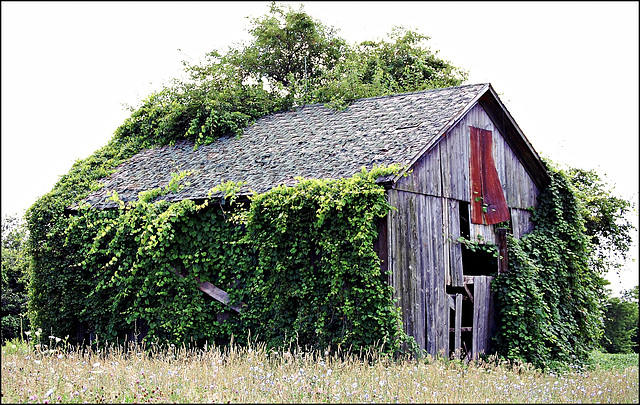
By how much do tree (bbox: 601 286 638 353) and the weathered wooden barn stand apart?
890 centimetres

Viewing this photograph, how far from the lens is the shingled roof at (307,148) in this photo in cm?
1427

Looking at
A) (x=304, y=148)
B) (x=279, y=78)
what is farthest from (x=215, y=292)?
(x=279, y=78)

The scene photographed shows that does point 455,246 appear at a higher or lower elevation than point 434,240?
lower

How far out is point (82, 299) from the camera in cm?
1634

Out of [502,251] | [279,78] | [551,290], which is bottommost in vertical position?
[551,290]

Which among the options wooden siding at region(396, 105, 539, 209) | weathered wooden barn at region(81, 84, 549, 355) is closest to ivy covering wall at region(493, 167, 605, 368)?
weathered wooden barn at region(81, 84, 549, 355)

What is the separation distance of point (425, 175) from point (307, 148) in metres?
3.33

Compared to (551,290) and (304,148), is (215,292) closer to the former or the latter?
(304,148)

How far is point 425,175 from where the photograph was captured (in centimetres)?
1390

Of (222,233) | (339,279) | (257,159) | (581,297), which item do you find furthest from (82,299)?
(581,297)

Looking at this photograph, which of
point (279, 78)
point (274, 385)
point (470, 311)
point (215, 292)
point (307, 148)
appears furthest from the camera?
point (279, 78)

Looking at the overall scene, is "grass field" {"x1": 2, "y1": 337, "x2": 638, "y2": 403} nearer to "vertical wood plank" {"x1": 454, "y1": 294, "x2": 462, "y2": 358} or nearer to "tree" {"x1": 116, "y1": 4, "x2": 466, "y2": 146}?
"vertical wood plank" {"x1": 454, "y1": 294, "x2": 462, "y2": 358}

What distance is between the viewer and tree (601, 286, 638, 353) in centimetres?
2403

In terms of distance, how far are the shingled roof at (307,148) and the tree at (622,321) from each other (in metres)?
12.0
